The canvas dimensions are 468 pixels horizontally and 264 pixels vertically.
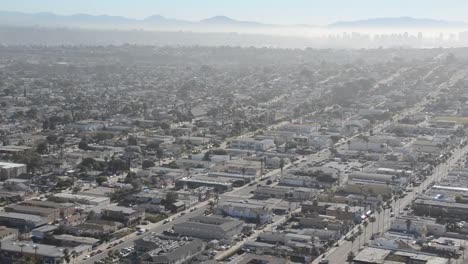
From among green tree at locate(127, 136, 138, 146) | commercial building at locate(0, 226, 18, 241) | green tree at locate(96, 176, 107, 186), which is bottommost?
commercial building at locate(0, 226, 18, 241)

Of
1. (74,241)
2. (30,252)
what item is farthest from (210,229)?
(30,252)

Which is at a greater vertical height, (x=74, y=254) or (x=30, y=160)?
(x=30, y=160)

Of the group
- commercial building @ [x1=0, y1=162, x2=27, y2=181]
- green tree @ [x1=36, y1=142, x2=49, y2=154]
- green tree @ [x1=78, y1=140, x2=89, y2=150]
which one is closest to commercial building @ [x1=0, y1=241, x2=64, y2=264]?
commercial building @ [x1=0, y1=162, x2=27, y2=181]

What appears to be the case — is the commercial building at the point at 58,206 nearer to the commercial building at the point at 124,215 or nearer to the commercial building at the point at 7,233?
the commercial building at the point at 124,215

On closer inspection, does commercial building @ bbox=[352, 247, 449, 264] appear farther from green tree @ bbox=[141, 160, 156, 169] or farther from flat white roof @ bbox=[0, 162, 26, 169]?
flat white roof @ bbox=[0, 162, 26, 169]

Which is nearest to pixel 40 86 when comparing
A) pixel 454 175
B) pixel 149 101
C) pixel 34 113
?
pixel 149 101

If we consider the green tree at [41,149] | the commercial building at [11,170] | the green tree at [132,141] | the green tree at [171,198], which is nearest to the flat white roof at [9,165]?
the commercial building at [11,170]

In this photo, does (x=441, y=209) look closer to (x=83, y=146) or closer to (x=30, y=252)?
(x=30, y=252)
